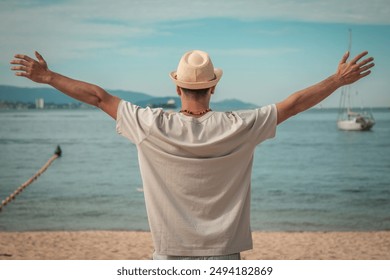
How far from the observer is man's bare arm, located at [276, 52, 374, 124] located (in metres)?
1.64

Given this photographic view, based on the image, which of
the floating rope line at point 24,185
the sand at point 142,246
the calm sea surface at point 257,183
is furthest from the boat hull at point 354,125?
the sand at point 142,246

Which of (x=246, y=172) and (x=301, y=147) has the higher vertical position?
(x=301, y=147)

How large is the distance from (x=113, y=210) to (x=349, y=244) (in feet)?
24.9

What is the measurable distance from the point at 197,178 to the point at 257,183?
746 inches

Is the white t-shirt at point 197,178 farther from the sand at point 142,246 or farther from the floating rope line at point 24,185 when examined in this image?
the floating rope line at point 24,185

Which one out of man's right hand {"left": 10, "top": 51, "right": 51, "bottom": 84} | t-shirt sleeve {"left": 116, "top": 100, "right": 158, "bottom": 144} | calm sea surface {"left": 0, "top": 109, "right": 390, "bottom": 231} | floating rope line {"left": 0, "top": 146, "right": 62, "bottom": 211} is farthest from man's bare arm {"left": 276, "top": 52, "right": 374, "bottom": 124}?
floating rope line {"left": 0, "top": 146, "right": 62, "bottom": 211}

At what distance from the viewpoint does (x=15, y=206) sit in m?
14.1

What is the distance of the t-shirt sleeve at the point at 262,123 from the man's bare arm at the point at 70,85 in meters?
0.36

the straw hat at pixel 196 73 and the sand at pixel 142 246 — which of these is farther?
the sand at pixel 142 246

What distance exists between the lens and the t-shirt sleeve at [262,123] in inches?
63.2

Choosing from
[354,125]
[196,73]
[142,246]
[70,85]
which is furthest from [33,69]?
[354,125]

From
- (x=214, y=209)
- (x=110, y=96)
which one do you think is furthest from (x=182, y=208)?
(x=110, y=96)
